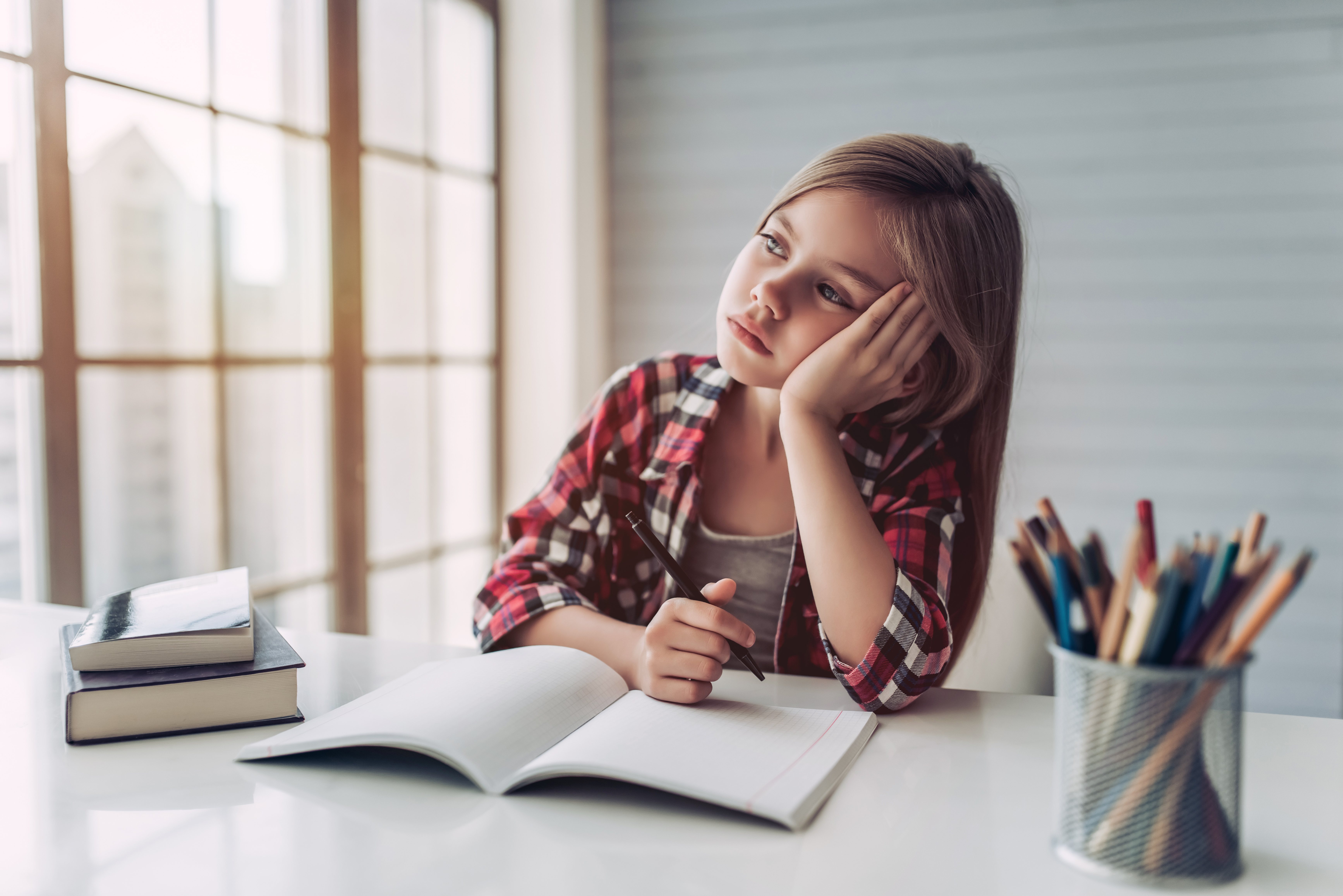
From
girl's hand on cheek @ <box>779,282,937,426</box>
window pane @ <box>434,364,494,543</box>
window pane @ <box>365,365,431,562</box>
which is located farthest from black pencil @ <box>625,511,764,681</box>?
window pane @ <box>434,364,494,543</box>

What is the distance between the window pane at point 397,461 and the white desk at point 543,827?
1.76 metres

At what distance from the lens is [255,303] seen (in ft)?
7.08

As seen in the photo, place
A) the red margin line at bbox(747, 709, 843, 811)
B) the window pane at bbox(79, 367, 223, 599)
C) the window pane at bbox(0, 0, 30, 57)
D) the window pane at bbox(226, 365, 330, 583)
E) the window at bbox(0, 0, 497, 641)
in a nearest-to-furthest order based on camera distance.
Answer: the red margin line at bbox(747, 709, 843, 811) < the window pane at bbox(0, 0, 30, 57) < the window at bbox(0, 0, 497, 641) < the window pane at bbox(79, 367, 223, 599) < the window pane at bbox(226, 365, 330, 583)

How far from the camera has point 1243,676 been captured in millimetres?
534


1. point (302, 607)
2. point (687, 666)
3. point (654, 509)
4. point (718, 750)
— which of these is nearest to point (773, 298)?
point (654, 509)

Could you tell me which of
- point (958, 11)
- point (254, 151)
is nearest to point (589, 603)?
point (254, 151)

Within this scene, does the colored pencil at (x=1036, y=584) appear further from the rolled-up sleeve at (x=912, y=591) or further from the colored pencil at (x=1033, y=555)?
the rolled-up sleeve at (x=912, y=591)

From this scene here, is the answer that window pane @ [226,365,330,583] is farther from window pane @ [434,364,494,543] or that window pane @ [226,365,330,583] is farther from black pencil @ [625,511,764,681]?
black pencil @ [625,511,764,681]

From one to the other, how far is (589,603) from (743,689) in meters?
0.26

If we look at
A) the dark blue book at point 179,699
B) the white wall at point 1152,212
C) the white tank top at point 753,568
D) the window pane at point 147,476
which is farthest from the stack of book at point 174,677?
the white wall at point 1152,212

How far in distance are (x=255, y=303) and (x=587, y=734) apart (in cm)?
175

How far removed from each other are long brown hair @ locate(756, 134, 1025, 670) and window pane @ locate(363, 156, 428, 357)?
1.58 m

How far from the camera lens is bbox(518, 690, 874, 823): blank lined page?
65 centimetres

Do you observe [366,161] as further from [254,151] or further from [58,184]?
[58,184]
